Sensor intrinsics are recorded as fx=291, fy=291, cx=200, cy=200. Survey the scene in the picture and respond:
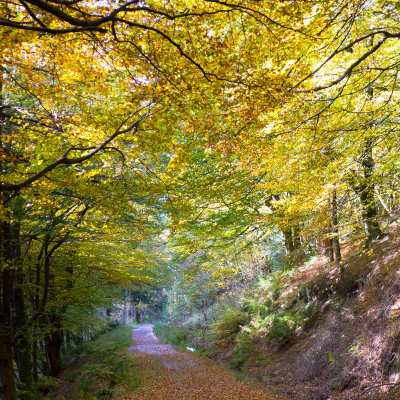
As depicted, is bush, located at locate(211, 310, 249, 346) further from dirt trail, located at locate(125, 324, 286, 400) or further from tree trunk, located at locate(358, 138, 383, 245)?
tree trunk, located at locate(358, 138, 383, 245)

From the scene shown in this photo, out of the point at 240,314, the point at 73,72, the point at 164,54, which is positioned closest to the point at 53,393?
the point at 240,314

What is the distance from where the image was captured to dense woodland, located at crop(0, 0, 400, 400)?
397cm

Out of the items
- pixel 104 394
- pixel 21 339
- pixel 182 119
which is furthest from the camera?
pixel 104 394

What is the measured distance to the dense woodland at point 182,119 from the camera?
3973 mm

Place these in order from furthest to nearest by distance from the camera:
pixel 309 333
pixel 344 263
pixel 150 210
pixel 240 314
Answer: pixel 240 314
pixel 344 263
pixel 309 333
pixel 150 210

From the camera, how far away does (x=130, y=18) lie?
3967 mm

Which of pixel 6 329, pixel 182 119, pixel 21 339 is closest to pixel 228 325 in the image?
pixel 21 339

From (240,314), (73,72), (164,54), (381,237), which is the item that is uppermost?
(73,72)

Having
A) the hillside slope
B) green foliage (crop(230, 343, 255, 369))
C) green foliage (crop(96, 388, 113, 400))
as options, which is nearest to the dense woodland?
the hillside slope

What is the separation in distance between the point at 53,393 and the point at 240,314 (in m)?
8.39

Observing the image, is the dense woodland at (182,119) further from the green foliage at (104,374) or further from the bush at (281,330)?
the green foliage at (104,374)

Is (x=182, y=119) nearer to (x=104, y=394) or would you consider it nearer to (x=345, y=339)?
(x=345, y=339)

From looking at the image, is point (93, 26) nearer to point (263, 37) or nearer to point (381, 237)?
point (263, 37)

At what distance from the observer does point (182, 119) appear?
206 inches
